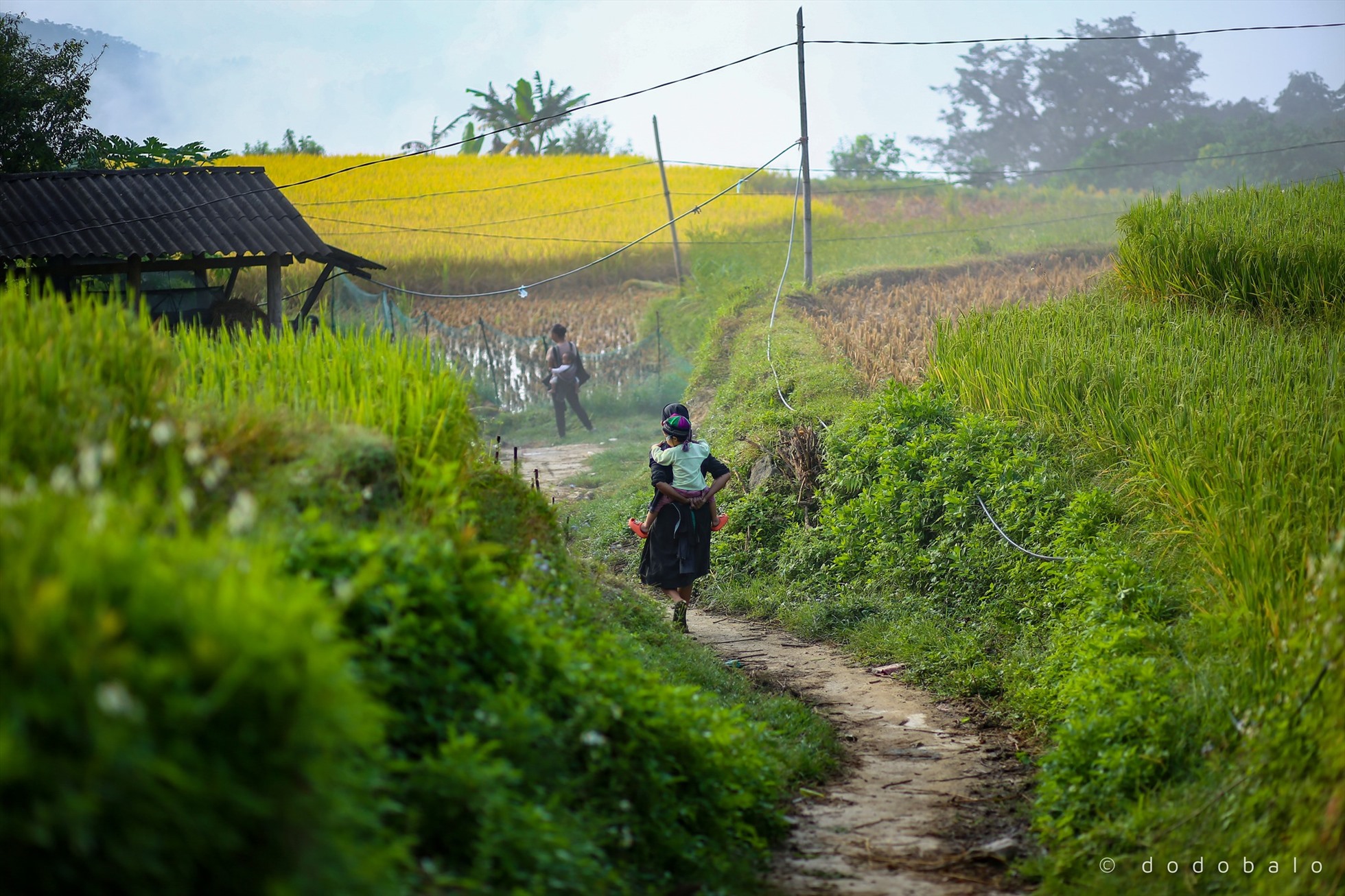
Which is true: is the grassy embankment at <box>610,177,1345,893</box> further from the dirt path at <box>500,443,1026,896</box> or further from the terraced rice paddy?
the terraced rice paddy

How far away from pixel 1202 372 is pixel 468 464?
18.7ft

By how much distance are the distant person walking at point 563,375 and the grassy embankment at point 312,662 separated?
1187cm

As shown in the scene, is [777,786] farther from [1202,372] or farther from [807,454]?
[807,454]

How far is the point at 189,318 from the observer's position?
13.2 meters

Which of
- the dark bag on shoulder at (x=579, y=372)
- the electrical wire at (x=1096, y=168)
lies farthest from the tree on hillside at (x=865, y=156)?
the dark bag on shoulder at (x=579, y=372)

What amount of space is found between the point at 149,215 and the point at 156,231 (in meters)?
0.34

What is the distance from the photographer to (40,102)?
16.3 metres

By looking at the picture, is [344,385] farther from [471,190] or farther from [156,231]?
[471,190]

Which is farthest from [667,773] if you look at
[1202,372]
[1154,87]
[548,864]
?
[1154,87]

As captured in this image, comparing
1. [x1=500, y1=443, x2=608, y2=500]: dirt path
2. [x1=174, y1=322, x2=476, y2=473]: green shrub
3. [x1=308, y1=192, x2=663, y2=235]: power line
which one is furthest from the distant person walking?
[x1=174, y1=322, x2=476, y2=473]: green shrub

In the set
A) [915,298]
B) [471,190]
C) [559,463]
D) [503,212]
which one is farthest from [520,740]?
[471,190]

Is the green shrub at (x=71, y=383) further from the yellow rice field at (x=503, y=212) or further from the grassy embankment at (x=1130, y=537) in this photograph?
the yellow rice field at (x=503, y=212)

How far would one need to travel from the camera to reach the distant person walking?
1789cm

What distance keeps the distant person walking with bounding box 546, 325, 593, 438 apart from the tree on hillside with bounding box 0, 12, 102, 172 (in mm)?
7885
